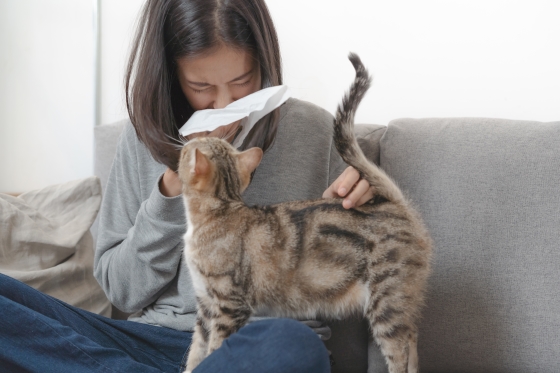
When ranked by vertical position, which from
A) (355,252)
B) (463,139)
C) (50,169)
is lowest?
(50,169)

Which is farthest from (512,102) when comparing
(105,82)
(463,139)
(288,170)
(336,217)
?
(105,82)

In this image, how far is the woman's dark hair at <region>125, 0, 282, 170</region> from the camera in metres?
1.21

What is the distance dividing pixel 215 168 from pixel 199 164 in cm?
5

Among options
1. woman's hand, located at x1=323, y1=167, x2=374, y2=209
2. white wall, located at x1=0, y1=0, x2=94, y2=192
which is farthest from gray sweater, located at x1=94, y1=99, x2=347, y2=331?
white wall, located at x1=0, y1=0, x2=94, y2=192

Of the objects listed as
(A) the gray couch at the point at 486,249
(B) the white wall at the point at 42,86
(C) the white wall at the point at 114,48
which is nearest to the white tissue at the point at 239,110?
(A) the gray couch at the point at 486,249

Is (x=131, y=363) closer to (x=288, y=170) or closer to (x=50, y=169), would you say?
(x=288, y=170)

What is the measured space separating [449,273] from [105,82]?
1533mm

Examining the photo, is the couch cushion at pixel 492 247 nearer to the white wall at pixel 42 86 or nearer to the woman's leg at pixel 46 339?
the woman's leg at pixel 46 339

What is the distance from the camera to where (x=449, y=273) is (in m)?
1.40

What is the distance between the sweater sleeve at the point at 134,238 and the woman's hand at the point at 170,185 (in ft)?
0.07

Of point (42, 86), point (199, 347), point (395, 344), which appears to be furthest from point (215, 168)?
point (42, 86)

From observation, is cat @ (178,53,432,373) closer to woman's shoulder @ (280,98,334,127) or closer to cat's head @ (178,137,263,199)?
cat's head @ (178,137,263,199)

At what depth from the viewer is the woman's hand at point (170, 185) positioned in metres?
1.20

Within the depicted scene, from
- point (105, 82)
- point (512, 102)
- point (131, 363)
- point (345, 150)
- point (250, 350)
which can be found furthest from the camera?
point (105, 82)
